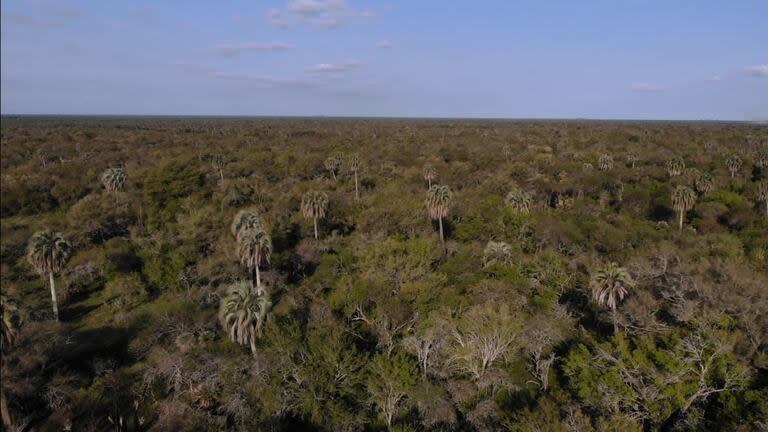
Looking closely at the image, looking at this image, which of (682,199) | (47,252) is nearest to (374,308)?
(47,252)

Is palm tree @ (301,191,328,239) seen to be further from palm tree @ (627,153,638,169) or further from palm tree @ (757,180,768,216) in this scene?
palm tree @ (627,153,638,169)

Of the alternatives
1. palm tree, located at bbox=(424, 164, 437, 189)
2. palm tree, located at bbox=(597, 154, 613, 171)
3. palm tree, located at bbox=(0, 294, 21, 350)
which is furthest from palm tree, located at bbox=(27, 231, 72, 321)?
palm tree, located at bbox=(597, 154, 613, 171)

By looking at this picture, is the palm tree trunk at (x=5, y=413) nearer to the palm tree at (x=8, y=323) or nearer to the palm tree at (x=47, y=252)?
the palm tree at (x=8, y=323)

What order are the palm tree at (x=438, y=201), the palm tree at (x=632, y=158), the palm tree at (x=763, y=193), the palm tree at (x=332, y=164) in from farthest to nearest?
1. the palm tree at (x=632, y=158)
2. the palm tree at (x=332, y=164)
3. the palm tree at (x=763, y=193)
4. the palm tree at (x=438, y=201)

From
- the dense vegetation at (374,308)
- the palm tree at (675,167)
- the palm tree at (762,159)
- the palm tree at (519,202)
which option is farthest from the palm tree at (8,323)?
the palm tree at (762,159)

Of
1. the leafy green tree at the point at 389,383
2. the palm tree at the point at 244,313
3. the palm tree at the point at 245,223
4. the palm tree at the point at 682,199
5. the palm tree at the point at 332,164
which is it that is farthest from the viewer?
the palm tree at the point at 332,164

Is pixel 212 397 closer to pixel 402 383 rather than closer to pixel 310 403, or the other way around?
pixel 310 403

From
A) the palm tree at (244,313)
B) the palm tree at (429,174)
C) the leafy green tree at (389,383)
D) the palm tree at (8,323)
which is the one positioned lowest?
the leafy green tree at (389,383)
